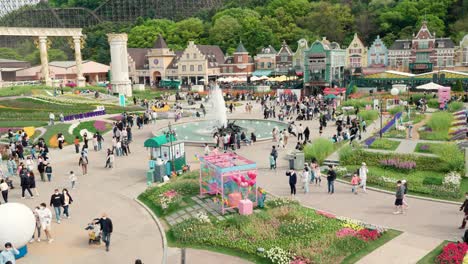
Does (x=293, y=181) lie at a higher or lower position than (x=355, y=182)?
higher

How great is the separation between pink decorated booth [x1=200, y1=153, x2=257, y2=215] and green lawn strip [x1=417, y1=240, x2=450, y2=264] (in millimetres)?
6266

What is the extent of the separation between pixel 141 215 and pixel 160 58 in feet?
248

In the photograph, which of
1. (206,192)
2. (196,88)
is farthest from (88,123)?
(196,88)

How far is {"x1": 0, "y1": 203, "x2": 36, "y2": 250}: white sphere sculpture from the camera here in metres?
13.9

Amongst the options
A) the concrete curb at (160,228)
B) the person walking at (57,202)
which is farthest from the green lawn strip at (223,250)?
the person walking at (57,202)

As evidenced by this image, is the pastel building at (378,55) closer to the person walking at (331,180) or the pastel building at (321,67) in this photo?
the pastel building at (321,67)

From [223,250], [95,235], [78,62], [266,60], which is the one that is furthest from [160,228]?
[266,60]

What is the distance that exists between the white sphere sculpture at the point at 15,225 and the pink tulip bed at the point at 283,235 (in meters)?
4.60

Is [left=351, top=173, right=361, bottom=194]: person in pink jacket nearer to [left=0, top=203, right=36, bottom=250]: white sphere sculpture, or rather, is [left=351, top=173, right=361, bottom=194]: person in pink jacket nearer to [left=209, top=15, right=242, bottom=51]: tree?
[left=0, top=203, right=36, bottom=250]: white sphere sculpture

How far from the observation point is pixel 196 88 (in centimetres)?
7769

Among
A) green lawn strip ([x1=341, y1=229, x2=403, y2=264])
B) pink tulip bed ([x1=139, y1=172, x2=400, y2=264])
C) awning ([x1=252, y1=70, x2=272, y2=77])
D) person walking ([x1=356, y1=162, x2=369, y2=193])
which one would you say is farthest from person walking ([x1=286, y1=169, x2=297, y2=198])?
awning ([x1=252, y1=70, x2=272, y2=77])

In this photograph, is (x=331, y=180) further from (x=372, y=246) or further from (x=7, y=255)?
(x=7, y=255)

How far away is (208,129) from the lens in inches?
1602

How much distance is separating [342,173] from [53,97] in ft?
151
